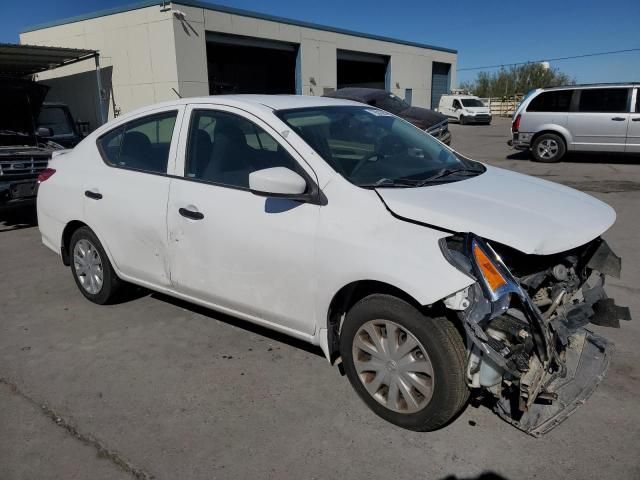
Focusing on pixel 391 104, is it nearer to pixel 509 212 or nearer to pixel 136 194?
pixel 136 194

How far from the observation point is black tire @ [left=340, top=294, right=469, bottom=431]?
8.20 feet

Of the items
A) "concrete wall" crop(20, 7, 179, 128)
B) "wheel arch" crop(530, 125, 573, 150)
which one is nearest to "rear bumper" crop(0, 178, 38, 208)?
"concrete wall" crop(20, 7, 179, 128)

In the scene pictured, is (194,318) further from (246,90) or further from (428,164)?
(246,90)

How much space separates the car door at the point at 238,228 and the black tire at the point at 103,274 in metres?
0.90

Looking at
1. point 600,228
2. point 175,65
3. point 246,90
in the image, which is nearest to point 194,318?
point 600,228

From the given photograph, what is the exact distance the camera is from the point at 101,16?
62.3 ft

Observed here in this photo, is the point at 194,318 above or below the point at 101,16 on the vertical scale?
below

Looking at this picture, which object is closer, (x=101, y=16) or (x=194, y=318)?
(x=194, y=318)

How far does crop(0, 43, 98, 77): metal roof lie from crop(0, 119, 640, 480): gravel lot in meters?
14.9

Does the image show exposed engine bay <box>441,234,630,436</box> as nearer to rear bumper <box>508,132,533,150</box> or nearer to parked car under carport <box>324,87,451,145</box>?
parked car under carport <box>324,87,451,145</box>

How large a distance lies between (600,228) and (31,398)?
3.44m

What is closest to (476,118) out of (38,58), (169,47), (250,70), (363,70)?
(363,70)

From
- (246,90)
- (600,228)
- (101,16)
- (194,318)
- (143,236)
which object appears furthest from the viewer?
(246,90)

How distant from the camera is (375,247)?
8.63ft
